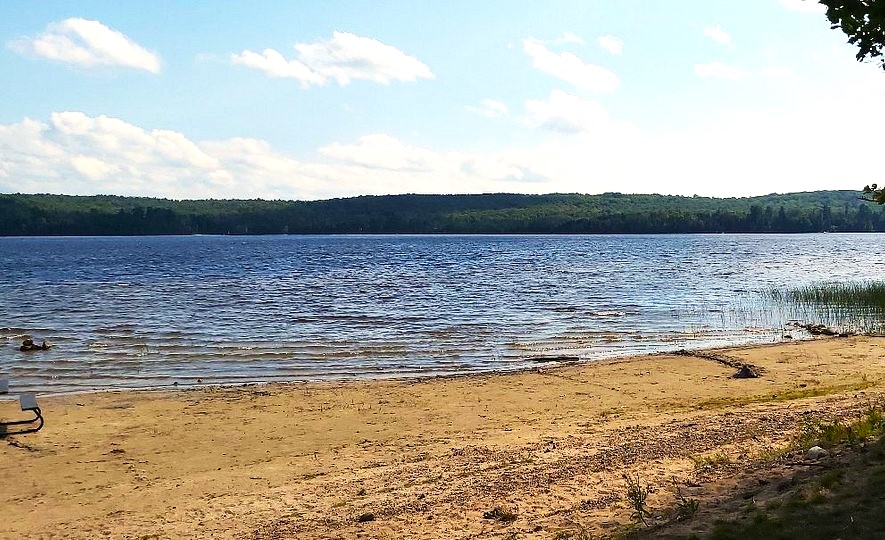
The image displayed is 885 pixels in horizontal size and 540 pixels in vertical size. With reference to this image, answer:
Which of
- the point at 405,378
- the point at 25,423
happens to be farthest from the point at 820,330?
the point at 25,423

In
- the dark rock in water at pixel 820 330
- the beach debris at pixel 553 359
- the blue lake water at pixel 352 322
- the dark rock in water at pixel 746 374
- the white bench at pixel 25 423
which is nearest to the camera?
the white bench at pixel 25 423

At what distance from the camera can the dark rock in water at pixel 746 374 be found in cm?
1938

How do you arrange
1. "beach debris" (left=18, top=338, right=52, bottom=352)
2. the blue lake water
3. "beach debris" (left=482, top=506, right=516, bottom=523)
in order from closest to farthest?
"beach debris" (left=482, top=506, right=516, bottom=523), the blue lake water, "beach debris" (left=18, top=338, right=52, bottom=352)

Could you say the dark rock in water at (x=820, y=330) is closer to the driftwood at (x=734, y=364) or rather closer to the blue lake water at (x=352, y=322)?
the blue lake water at (x=352, y=322)

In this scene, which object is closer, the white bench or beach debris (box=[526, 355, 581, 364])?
the white bench

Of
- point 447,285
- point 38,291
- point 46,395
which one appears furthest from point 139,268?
point 46,395

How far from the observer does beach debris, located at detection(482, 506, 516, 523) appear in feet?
29.2

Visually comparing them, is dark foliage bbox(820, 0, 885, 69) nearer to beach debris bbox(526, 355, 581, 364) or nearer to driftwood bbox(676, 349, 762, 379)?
driftwood bbox(676, 349, 762, 379)

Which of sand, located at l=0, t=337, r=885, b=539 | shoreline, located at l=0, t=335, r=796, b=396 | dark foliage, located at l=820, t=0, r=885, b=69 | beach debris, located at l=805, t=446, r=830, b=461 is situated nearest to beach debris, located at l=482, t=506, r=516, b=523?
sand, located at l=0, t=337, r=885, b=539

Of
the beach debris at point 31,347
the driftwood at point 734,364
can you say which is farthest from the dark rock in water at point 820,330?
the beach debris at point 31,347

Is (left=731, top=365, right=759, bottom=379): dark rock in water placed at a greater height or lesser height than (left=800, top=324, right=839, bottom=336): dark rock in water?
greater

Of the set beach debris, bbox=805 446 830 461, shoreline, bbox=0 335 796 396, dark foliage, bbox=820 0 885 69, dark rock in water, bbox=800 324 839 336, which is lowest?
shoreline, bbox=0 335 796 396

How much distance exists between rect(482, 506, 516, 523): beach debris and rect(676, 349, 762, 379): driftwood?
12225 mm

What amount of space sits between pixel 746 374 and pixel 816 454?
1079cm
